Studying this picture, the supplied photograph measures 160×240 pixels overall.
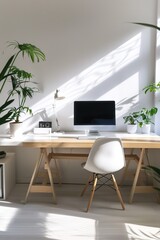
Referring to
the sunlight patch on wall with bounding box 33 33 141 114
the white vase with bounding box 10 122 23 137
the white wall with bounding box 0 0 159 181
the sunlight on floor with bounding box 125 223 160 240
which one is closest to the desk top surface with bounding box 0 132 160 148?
the white vase with bounding box 10 122 23 137

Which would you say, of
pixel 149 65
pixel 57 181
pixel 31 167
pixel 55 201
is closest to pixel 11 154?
pixel 31 167

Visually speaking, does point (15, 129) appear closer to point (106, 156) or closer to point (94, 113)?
point (94, 113)

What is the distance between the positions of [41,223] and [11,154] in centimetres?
130

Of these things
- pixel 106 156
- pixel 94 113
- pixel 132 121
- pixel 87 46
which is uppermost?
pixel 87 46

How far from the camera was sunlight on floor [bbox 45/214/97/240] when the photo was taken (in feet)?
7.54

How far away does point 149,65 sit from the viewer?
348 cm

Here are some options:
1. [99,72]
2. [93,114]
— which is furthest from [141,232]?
[99,72]

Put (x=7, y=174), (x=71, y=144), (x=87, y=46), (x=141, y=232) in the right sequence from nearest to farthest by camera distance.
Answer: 1. (x=141, y=232)
2. (x=71, y=144)
3. (x=7, y=174)
4. (x=87, y=46)

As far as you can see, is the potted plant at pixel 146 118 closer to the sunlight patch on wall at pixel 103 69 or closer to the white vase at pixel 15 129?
the sunlight patch on wall at pixel 103 69

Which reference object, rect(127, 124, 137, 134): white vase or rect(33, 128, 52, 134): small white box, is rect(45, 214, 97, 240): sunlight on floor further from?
rect(127, 124, 137, 134): white vase

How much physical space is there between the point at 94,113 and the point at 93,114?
19 mm

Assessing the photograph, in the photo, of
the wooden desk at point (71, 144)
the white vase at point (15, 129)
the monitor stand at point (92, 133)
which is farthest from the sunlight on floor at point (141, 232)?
the white vase at point (15, 129)

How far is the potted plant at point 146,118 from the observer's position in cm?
328

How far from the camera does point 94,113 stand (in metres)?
3.36
